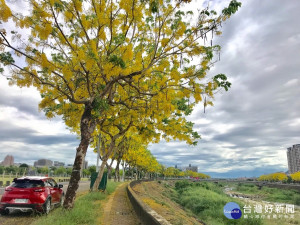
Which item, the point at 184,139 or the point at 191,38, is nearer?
the point at 191,38

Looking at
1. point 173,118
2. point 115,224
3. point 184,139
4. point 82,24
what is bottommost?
point 115,224

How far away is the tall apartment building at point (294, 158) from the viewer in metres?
181

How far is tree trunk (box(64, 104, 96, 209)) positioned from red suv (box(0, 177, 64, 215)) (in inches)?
37.7

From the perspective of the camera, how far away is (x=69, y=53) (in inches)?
449

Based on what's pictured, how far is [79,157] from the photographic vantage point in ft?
32.6

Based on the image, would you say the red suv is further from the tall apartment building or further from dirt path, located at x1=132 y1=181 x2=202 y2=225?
the tall apartment building

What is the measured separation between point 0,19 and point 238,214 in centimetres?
1802

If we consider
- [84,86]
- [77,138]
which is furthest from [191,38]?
[77,138]

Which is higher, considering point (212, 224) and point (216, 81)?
point (216, 81)

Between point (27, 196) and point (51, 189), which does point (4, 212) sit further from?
point (51, 189)

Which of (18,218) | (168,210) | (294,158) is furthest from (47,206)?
(294,158)

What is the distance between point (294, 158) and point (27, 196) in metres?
212

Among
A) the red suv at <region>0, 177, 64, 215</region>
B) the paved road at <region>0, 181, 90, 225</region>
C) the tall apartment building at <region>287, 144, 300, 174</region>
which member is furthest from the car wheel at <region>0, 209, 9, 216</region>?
the tall apartment building at <region>287, 144, 300, 174</region>

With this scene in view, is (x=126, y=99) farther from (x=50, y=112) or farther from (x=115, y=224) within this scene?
(x=115, y=224)
